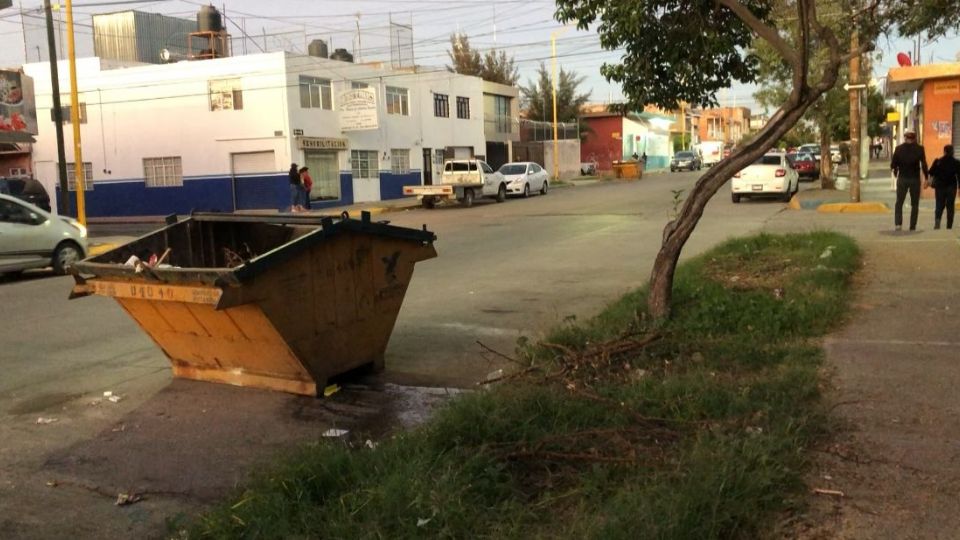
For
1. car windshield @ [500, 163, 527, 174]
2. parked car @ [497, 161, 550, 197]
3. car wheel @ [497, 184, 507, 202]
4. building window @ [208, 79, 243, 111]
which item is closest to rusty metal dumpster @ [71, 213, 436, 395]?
building window @ [208, 79, 243, 111]

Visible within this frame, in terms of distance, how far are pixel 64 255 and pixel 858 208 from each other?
17397 millimetres

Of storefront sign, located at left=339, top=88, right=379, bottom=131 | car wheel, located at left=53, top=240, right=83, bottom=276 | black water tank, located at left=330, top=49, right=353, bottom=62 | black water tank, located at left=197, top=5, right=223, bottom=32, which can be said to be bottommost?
car wheel, located at left=53, top=240, right=83, bottom=276

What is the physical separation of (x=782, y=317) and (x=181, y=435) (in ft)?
16.1

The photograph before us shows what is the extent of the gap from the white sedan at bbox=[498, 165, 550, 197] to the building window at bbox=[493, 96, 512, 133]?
14604 millimetres

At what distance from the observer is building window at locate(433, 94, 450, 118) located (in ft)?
144

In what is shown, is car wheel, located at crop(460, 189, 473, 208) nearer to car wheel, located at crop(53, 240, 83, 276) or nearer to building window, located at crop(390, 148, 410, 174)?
building window, located at crop(390, 148, 410, 174)

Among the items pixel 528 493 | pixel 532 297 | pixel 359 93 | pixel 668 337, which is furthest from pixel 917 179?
pixel 359 93

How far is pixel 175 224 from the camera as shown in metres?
7.34

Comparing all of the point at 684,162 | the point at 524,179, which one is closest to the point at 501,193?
the point at 524,179

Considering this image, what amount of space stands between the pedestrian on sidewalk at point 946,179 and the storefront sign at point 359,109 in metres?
23.7

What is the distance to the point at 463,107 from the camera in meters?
46.5

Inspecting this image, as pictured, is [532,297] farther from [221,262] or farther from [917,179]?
[917,179]

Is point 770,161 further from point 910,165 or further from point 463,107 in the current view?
point 463,107

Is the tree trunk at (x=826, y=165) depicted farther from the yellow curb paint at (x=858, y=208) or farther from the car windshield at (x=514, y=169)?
the car windshield at (x=514, y=169)
